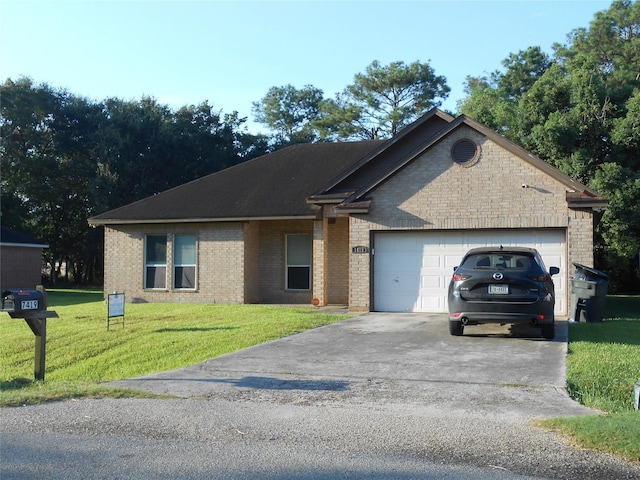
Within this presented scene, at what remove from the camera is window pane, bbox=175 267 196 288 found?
21.9m

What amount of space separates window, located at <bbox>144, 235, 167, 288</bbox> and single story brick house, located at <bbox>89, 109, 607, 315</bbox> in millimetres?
34

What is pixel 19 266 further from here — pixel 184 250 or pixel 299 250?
pixel 299 250

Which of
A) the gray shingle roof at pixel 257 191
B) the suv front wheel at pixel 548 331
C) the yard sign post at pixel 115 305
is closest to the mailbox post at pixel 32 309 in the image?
the yard sign post at pixel 115 305

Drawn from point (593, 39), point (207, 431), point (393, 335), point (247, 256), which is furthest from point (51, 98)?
point (207, 431)

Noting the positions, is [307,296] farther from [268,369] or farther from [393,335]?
[268,369]

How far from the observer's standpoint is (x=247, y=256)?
21.4m

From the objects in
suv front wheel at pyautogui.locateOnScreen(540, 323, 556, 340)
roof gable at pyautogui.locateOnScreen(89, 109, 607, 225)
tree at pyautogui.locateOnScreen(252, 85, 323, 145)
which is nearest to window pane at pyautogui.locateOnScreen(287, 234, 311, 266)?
roof gable at pyautogui.locateOnScreen(89, 109, 607, 225)

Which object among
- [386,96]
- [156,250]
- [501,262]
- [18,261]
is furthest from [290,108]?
[501,262]

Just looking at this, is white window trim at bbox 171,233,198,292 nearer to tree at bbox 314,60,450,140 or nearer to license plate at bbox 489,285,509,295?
license plate at bbox 489,285,509,295

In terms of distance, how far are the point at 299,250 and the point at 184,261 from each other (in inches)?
149

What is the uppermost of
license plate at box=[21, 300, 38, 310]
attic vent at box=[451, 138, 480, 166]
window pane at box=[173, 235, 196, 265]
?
attic vent at box=[451, 138, 480, 166]

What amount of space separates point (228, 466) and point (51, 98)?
156 ft

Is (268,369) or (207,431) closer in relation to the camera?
(207,431)

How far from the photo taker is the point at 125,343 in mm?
13141
